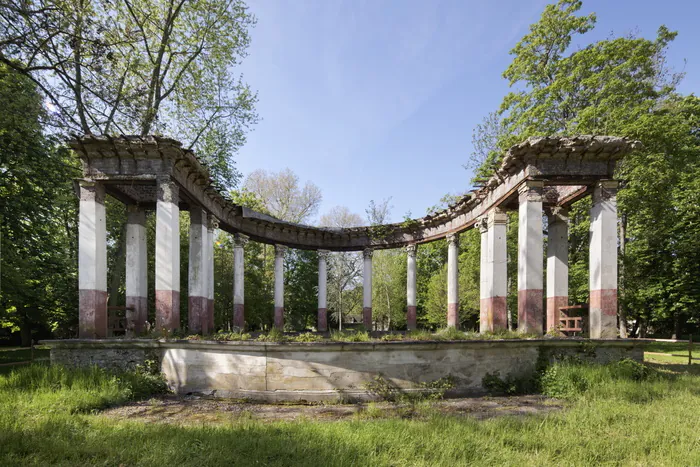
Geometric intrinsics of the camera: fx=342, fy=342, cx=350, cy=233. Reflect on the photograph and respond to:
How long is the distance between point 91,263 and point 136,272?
231 cm

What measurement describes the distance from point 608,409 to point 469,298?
819 inches

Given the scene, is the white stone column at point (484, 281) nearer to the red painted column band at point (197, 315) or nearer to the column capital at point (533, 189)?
the column capital at point (533, 189)

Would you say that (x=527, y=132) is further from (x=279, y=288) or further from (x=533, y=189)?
(x=279, y=288)

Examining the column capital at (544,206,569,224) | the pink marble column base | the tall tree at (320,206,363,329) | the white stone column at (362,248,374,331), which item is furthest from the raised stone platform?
the tall tree at (320,206,363,329)

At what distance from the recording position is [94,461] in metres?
5.44

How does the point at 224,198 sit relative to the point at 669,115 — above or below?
below

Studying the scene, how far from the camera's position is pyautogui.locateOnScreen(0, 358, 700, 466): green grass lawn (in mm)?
5566

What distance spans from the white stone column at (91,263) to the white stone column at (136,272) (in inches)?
65.4

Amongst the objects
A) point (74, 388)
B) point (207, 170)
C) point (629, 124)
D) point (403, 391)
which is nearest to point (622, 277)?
point (629, 124)

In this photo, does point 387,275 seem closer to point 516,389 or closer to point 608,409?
point 516,389

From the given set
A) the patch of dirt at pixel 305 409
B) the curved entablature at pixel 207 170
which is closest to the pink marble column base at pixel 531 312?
the patch of dirt at pixel 305 409

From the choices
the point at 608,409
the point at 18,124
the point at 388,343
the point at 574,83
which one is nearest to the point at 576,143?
the point at 608,409

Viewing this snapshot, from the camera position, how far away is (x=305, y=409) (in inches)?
364

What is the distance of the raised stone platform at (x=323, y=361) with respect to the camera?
400 inches
